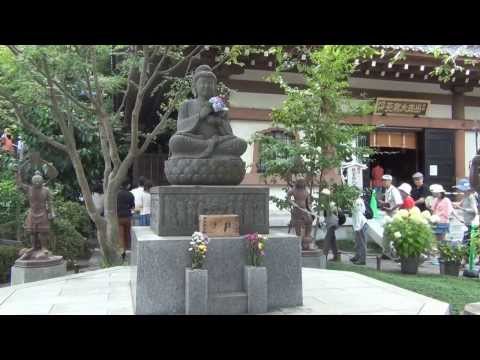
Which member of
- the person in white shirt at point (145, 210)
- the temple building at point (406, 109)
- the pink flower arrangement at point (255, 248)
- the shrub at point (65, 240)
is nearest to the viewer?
the pink flower arrangement at point (255, 248)

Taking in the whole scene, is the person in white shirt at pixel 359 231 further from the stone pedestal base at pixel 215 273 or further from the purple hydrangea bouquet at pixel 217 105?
the purple hydrangea bouquet at pixel 217 105

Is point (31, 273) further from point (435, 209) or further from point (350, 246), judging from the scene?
point (435, 209)

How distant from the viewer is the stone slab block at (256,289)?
170 inches

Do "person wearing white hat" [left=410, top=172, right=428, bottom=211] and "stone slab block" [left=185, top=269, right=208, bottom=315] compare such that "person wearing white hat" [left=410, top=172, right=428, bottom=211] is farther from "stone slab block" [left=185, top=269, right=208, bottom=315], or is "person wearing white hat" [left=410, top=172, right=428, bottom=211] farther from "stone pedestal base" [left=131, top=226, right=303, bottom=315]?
"stone slab block" [left=185, top=269, right=208, bottom=315]

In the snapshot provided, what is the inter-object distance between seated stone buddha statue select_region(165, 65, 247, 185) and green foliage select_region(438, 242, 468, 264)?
4.85m

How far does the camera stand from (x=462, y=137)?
12016 millimetres

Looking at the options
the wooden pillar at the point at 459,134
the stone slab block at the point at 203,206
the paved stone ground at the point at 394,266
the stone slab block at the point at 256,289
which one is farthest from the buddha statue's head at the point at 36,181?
the wooden pillar at the point at 459,134

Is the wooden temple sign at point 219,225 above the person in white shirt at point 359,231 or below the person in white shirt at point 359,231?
above

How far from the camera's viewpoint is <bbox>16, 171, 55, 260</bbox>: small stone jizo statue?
24.7 feet

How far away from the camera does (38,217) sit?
24.9 ft

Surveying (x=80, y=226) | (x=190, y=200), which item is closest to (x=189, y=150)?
(x=190, y=200)

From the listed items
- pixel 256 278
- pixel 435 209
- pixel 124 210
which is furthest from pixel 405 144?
pixel 256 278

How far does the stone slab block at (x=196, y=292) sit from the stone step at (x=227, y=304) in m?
0.14

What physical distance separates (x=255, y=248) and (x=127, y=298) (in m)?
1.66
